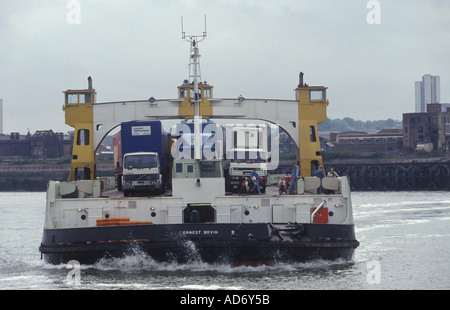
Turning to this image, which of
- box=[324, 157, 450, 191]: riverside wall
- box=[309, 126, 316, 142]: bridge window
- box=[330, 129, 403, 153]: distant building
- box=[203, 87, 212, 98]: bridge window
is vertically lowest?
box=[324, 157, 450, 191]: riverside wall

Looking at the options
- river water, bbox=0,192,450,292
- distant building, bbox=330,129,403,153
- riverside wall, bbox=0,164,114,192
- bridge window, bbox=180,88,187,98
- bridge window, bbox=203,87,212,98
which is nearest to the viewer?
river water, bbox=0,192,450,292

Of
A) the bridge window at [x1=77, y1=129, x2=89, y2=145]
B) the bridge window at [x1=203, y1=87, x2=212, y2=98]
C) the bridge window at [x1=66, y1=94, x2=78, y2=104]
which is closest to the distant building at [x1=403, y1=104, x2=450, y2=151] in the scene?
the bridge window at [x1=203, y1=87, x2=212, y2=98]

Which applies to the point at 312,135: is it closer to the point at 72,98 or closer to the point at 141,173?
the point at 141,173

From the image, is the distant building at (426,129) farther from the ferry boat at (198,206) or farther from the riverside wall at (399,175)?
the ferry boat at (198,206)

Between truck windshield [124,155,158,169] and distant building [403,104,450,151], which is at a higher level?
distant building [403,104,450,151]

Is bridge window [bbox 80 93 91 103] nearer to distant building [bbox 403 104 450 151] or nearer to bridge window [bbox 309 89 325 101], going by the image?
bridge window [bbox 309 89 325 101]

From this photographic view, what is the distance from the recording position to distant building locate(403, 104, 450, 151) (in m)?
174

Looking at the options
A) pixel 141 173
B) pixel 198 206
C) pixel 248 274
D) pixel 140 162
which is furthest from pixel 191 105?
pixel 248 274

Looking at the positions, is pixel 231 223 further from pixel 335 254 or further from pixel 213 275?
pixel 335 254

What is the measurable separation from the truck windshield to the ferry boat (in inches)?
47.3

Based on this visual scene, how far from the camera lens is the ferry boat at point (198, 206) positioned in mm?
27031

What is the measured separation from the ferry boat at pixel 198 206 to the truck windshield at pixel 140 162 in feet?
3.94

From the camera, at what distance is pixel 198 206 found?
29250 millimetres
